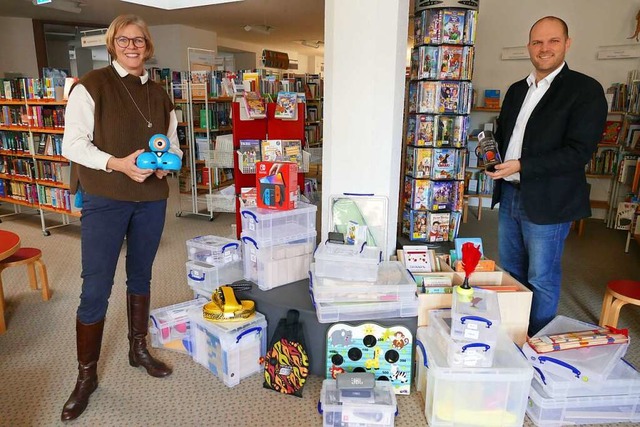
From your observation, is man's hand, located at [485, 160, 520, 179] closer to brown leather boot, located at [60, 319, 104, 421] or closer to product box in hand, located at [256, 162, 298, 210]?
product box in hand, located at [256, 162, 298, 210]

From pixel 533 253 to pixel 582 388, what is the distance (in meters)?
0.61

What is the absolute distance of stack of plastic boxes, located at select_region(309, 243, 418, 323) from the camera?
80.9 inches

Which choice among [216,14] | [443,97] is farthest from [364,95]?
[216,14]

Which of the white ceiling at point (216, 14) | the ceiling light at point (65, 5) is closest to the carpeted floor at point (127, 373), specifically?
the ceiling light at point (65, 5)

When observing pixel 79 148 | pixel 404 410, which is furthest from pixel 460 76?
pixel 79 148

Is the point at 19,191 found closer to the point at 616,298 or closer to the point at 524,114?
the point at 524,114

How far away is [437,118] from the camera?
4.13m

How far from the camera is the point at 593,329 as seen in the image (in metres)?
2.12

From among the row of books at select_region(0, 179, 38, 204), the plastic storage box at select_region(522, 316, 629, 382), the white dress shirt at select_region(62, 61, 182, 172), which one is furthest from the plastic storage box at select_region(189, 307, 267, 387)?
the row of books at select_region(0, 179, 38, 204)

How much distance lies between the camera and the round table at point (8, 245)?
2.49 m

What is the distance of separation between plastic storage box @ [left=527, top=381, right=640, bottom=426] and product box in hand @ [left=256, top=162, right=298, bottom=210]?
146cm

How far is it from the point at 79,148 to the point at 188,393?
46.2 inches

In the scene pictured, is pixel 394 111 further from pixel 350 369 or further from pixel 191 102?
pixel 191 102

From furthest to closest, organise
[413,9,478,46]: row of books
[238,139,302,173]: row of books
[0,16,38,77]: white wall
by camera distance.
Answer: [0,16,38,77]: white wall → [413,9,478,46]: row of books → [238,139,302,173]: row of books
